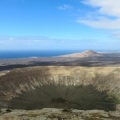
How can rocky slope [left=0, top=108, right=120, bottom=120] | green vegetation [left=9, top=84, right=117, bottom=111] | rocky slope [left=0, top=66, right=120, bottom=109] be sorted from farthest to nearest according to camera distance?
rocky slope [left=0, top=66, right=120, bottom=109], green vegetation [left=9, top=84, right=117, bottom=111], rocky slope [left=0, top=108, right=120, bottom=120]

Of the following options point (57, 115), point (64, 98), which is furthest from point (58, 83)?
point (57, 115)

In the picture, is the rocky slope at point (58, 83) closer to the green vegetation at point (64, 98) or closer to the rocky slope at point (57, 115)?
the green vegetation at point (64, 98)

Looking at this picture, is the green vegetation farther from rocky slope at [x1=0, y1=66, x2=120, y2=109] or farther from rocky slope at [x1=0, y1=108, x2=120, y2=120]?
rocky slope at [x1=0, y1=108, x2=120, y2=120]

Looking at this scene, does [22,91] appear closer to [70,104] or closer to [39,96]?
[39,96]

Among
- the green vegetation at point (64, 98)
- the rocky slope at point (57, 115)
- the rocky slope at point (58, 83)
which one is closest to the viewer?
the rocky slope at point (57, 115)

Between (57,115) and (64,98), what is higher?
(57,115)

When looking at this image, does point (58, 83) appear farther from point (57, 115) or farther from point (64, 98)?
point (57, 115)

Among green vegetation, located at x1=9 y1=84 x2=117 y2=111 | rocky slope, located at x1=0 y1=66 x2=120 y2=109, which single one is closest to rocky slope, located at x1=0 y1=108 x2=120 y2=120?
green vegetation, located at x1=9 y1=84 x2=117 y2=111

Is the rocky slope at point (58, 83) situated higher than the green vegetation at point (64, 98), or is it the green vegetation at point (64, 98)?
the rocky slope at point (58, 83)

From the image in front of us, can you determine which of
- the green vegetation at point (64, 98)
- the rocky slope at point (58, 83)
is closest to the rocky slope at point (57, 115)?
the green vegetation at point (64, 98)
